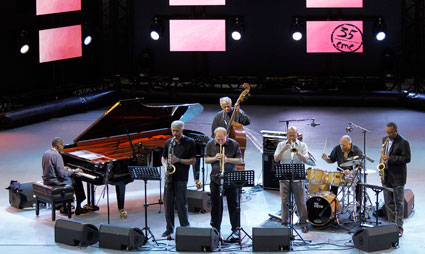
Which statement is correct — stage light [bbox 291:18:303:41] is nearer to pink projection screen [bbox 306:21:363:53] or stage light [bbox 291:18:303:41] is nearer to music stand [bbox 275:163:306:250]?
pink projection screen [bbox 306:21:363:53]

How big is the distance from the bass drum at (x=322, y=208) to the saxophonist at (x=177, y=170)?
187 centimetres

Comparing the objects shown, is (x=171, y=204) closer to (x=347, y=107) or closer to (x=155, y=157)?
(x=155, y=157)

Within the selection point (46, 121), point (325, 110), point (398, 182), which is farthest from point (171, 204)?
point (325, 110)

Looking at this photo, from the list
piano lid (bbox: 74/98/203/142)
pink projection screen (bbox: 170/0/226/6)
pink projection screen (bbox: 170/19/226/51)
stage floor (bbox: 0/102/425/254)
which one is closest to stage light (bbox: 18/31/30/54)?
stage floor (bbox: 0/102/425/254)

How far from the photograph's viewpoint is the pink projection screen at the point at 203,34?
22875 mm

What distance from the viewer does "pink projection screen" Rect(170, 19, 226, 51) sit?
75.0ft

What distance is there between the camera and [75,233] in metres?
9.83

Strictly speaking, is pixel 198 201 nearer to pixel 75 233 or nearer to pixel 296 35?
pixel 75 233

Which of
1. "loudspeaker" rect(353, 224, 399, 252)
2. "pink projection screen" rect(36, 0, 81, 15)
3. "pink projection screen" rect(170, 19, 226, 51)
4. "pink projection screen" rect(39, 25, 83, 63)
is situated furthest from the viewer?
"pink projection screen" rect(170, 19, 226, 51)

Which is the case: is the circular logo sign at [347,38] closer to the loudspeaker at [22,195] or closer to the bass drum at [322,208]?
the bass drum at [322,208]

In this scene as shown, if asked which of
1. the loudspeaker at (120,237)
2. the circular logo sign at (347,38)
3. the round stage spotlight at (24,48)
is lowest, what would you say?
the loudspeaker at (120,237)

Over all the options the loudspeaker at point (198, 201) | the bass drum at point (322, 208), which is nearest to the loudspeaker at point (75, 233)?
the loudspeaker at point (198, 201)

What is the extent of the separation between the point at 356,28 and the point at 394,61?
1597 millimetres

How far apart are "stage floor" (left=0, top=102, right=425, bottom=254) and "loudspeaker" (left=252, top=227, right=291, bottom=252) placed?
25 centimetres
